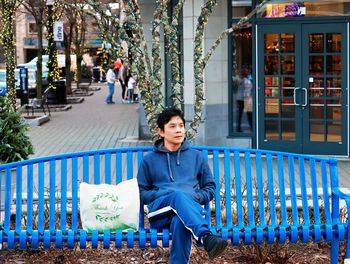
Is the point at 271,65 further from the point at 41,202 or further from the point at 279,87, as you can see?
the point at 41,202

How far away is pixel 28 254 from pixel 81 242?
1134 mm

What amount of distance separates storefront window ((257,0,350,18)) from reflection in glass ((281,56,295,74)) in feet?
2.52

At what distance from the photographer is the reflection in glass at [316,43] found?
1287 centimetres

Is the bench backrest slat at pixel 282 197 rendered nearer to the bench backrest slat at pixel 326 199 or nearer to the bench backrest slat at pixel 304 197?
the bench backrest slat at pixel 304 197

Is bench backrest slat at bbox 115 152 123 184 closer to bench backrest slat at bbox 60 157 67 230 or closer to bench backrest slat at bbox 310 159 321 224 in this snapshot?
bench backrest slat at bbox 60 157 67 230

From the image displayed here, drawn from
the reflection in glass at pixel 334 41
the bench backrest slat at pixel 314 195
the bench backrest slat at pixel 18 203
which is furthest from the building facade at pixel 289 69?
the bench backrest slat at pixel 18 203

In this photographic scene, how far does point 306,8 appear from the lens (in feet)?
42.6

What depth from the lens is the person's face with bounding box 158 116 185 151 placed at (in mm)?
5770

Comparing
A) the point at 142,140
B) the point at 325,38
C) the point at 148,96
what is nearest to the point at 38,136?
A: the point at 142,140

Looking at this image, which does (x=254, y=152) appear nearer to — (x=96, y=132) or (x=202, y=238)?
(x=202, y=238)

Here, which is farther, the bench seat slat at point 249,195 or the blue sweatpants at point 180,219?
the bench seat slat at point 249,195

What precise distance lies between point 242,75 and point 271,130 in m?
1.24

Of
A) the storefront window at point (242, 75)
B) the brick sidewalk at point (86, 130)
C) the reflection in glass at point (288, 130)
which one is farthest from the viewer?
the brick sidewalk at point (86, 130)

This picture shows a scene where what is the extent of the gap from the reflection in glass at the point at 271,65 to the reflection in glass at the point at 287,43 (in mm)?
242
